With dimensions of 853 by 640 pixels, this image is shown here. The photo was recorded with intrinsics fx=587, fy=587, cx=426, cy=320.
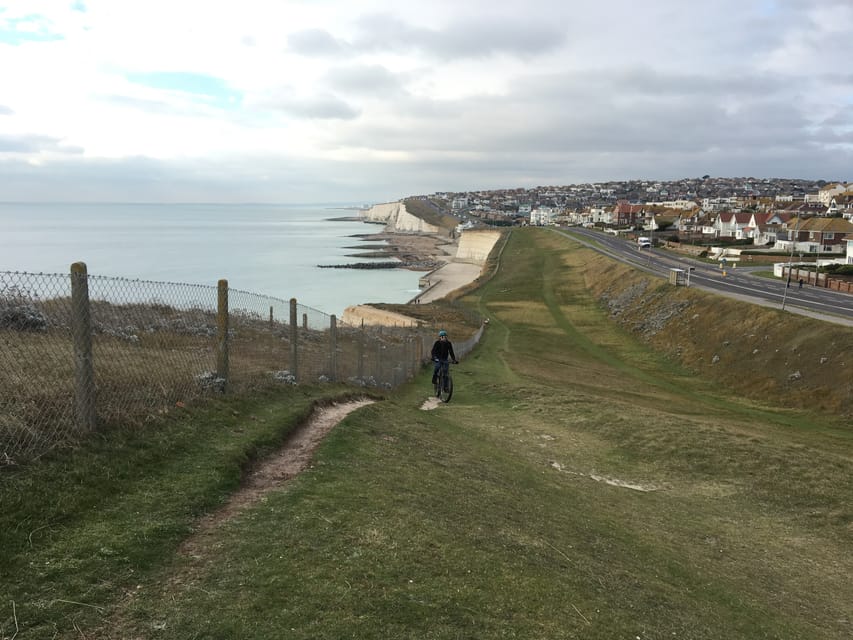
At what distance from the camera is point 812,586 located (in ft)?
30.4

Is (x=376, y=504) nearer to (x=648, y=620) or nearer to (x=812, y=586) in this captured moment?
(x=648, y=620)

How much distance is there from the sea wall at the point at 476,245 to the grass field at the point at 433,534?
137500 mm

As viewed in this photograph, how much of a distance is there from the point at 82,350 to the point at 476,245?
530 ft

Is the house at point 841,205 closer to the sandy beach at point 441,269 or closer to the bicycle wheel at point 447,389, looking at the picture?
the sandy beach at point 441,269

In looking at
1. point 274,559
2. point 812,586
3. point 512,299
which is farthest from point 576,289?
point 274,559

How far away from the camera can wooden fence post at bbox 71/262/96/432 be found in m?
7.44

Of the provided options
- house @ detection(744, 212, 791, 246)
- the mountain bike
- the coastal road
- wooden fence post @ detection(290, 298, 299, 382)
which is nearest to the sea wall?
house @ detection(744, 212, 791, 246)

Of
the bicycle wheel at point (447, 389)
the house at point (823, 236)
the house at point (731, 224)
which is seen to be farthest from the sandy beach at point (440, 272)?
the bicycle wheel at point (447, 389)

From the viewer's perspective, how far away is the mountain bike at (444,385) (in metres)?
20.0

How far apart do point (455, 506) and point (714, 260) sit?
307 feet

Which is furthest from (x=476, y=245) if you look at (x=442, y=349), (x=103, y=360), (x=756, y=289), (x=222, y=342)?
(x=103, y=360)

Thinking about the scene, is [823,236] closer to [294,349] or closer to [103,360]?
[294,349]

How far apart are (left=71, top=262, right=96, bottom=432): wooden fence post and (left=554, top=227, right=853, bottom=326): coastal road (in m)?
44.4

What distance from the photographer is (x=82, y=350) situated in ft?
24.7
